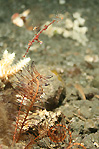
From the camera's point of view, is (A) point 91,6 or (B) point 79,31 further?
(A) point 91,6

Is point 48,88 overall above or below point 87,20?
below

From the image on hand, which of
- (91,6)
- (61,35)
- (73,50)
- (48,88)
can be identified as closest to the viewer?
(48,88)

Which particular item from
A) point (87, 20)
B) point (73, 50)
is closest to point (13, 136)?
point (73, 50)

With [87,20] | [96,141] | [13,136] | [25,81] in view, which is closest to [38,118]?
[13,136]

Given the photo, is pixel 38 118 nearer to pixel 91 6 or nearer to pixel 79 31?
pixel 79 31

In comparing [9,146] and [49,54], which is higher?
[49,54]

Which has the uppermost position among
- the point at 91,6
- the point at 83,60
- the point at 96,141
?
the point at 91,6

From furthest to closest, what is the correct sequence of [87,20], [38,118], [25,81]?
[87,20] < [38,118] < [25,81]

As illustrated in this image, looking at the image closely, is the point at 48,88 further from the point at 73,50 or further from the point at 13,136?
the point at 73,50

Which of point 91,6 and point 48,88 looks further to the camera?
point 91,6
